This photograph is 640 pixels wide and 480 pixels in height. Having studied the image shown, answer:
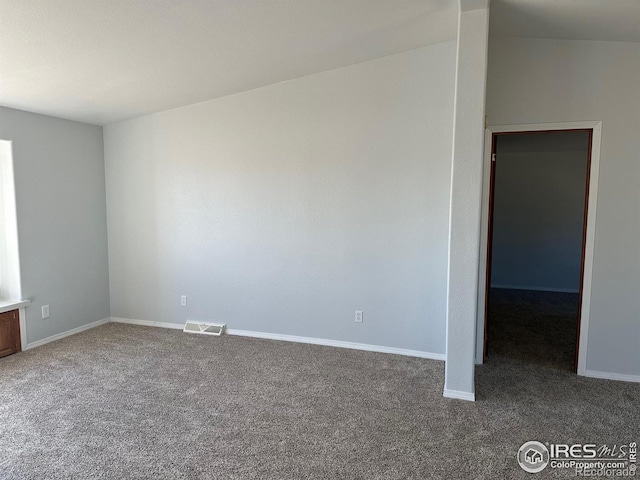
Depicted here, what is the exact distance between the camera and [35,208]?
13.0 ft

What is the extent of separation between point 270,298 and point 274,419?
5.63 feet

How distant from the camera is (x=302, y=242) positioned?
13.3 feet

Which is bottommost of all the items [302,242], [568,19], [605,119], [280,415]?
[280,415]

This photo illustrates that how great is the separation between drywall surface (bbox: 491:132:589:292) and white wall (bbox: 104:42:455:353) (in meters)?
3.26

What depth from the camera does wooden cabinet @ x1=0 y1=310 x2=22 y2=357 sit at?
3.68 metres

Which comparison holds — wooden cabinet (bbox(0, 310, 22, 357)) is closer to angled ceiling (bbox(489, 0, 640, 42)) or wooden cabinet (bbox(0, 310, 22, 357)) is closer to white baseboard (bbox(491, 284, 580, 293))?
angled ceiling (bbox(489, 0, 640, 42))

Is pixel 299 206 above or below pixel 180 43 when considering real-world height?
below

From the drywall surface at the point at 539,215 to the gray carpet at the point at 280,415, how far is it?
12.1 feet

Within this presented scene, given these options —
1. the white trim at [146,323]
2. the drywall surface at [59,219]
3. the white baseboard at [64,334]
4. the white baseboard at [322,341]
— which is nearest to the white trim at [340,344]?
the white baseboard at [322,341]

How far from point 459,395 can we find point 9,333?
13.6 feet

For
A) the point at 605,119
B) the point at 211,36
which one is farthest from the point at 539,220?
the point at 211,36

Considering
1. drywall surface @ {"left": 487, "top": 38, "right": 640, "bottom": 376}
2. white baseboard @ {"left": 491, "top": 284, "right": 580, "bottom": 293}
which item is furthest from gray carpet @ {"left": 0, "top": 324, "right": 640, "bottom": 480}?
white baseboard @ {"left": 491, "top": 284, "right": 580, "bottom": 293}

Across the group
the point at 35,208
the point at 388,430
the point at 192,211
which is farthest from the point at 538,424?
the point at 35,208

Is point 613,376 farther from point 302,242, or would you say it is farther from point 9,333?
point 9,333
